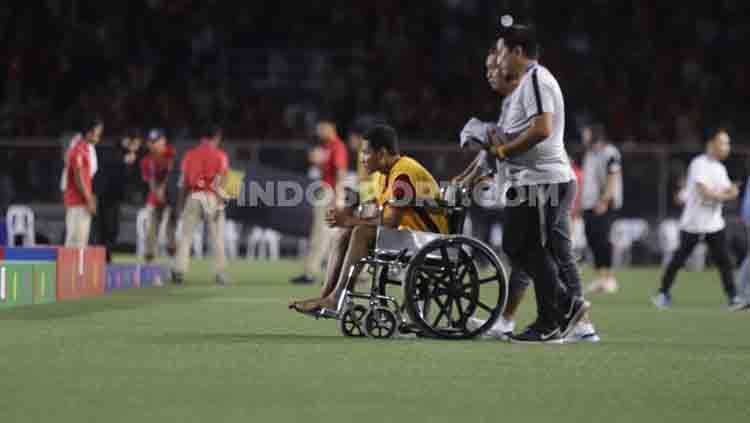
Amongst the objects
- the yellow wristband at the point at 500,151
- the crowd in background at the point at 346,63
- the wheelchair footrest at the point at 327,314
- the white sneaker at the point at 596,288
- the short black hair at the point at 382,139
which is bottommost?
the white sneaker at the point at 596,288

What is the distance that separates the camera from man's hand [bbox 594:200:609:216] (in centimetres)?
1938

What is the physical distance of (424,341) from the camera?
1003cm

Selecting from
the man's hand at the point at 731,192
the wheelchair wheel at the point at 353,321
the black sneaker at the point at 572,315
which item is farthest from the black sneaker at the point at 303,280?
the black sneaker at the point at 572,315

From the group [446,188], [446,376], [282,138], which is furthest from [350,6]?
[446,376]

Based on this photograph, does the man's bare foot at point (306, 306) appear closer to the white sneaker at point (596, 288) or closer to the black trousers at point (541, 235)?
the black trousers at point (541, 235)

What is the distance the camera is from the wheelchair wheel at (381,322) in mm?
10297

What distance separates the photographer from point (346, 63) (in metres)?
34.5

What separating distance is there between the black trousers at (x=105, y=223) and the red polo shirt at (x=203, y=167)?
57.4 inches

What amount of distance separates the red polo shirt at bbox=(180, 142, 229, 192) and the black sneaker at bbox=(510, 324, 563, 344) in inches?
406

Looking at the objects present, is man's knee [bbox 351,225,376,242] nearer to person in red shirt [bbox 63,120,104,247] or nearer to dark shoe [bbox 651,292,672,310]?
dark shoe [bbox 651,292,672,310]

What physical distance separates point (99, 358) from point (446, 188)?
272cm

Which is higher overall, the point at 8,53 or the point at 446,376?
the point at 8,53

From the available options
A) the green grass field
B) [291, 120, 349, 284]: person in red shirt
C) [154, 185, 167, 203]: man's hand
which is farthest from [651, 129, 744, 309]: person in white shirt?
[154, 185, 167, 203]: man's hand

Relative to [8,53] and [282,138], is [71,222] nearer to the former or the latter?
[282,138]
